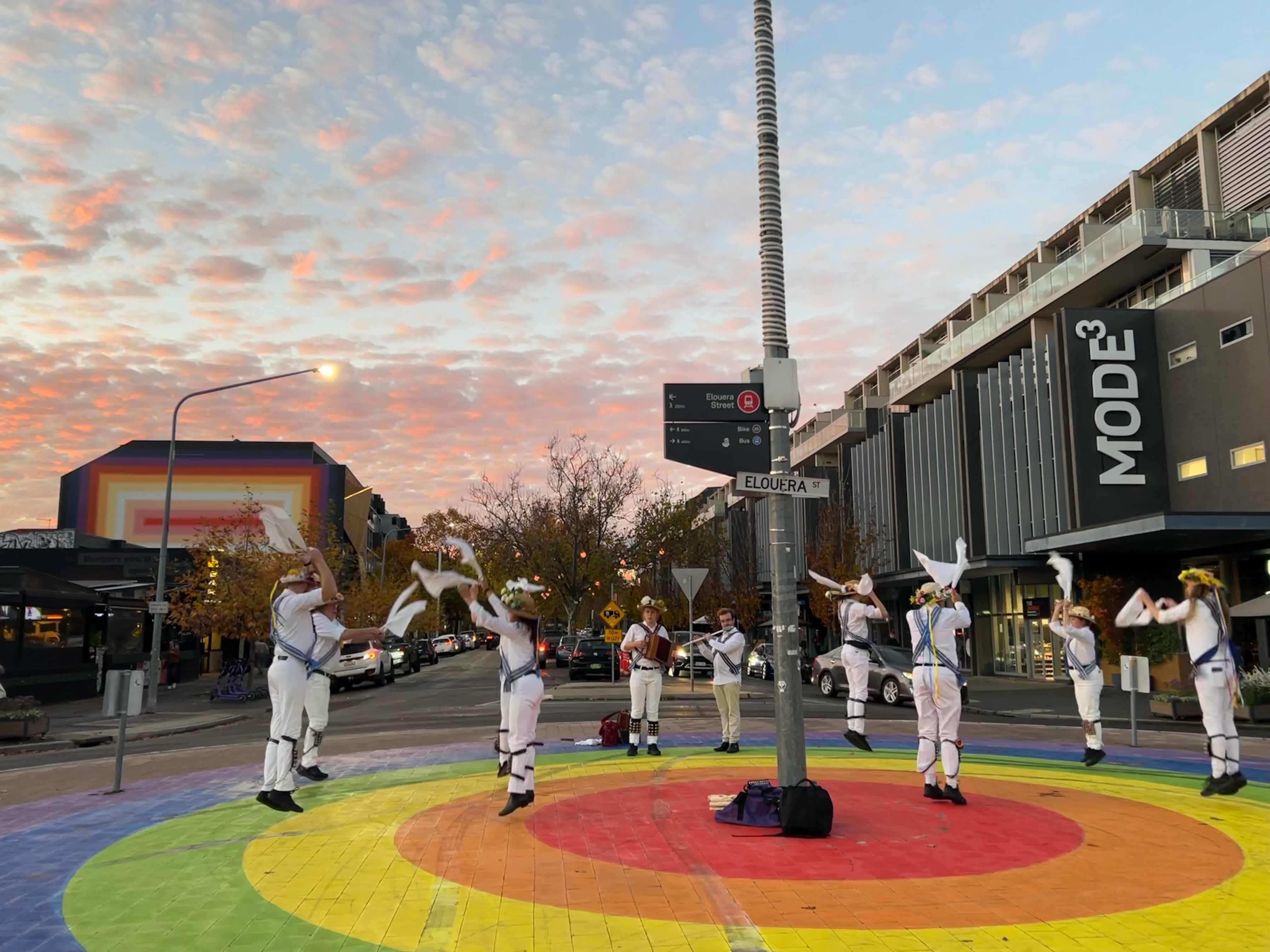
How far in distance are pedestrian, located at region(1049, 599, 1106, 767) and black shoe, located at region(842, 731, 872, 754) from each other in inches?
108

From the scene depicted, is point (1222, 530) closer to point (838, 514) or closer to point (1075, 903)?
point (1075, 903)

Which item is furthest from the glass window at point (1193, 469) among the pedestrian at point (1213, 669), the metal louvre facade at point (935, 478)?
the pedestrian at point (1213, 669)

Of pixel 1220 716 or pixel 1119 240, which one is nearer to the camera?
pixel 1220 716

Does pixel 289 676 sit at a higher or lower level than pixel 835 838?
higher

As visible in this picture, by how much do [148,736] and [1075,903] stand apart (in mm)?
19314

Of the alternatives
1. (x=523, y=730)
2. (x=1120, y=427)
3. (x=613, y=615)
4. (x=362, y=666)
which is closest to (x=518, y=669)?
(x=523, y=730)

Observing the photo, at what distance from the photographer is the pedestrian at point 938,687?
9266 millimetres

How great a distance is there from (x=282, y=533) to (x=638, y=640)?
5371 millimetres

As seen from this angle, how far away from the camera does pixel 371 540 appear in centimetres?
10794

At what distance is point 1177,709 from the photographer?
1828 cm

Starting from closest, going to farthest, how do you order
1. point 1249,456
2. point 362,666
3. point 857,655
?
point 857,655 → point 1249,456 → point 362,666

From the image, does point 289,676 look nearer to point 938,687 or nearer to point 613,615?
point 938,687

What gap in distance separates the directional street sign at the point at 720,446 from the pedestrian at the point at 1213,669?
4.69m

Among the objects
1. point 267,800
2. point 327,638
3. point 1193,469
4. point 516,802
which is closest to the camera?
point 516,802
